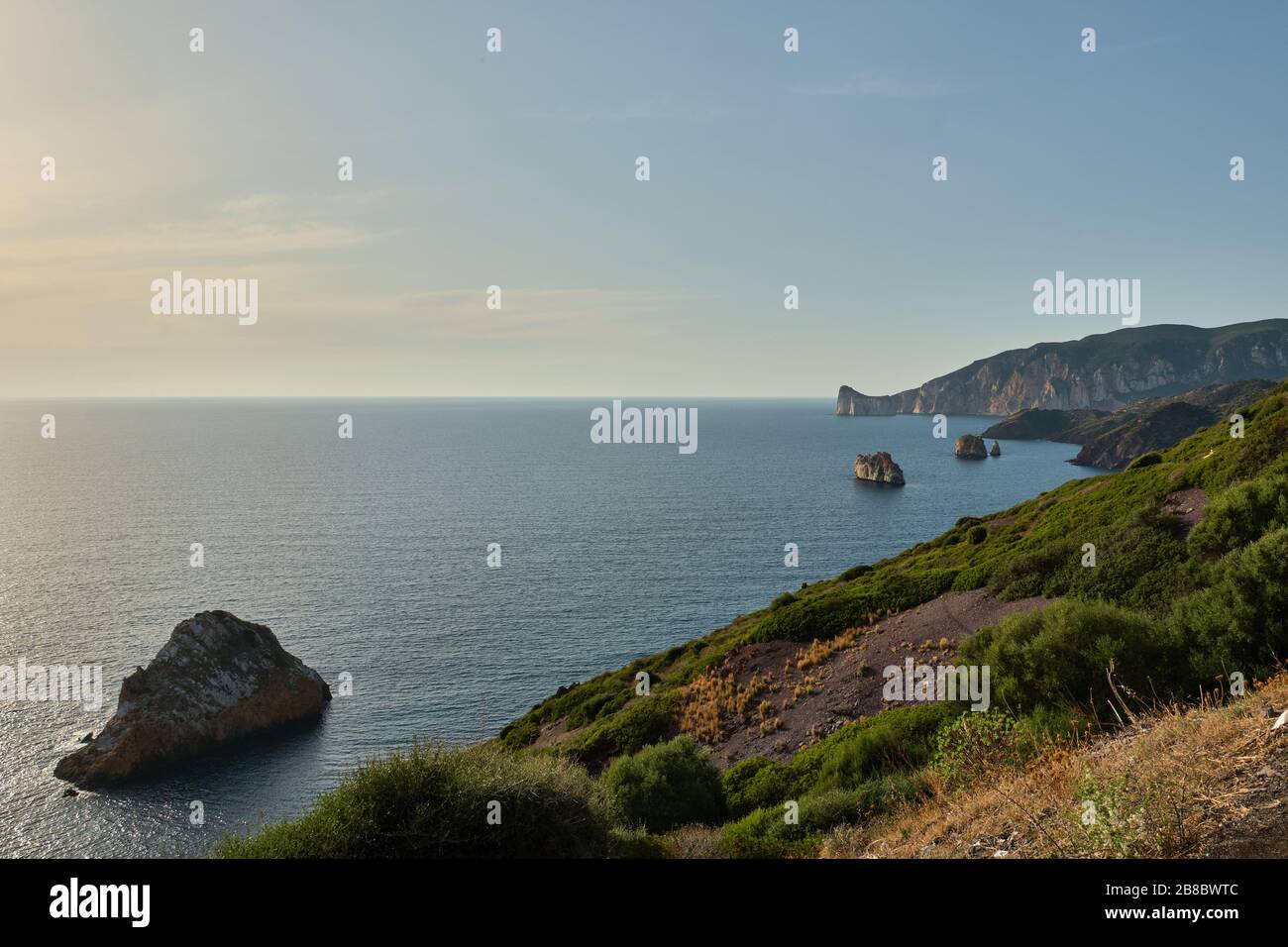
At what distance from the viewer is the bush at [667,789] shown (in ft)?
71.6

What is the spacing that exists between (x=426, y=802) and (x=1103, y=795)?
31.1ft

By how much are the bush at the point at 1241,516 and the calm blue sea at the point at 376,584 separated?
4611 cm

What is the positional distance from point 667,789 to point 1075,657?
1193cm

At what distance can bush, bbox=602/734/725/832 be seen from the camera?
21828mm

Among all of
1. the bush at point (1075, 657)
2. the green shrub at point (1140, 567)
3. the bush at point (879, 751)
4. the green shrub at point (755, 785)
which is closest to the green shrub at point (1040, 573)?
the green shrub at point (1140, 567)

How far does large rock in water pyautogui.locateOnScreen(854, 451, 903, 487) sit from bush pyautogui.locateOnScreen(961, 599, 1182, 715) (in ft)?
481

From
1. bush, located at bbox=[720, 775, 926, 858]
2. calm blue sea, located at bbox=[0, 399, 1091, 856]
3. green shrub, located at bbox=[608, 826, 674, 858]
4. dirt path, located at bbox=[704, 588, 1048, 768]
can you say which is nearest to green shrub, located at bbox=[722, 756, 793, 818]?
dirt path, located at bbox=[704, 588, 1048, 768]

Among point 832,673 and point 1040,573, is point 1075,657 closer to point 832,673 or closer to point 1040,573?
point 832,673

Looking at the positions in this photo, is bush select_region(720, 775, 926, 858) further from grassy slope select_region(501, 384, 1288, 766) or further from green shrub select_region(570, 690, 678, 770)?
green shrub select_region(570, 690, 678, 770)

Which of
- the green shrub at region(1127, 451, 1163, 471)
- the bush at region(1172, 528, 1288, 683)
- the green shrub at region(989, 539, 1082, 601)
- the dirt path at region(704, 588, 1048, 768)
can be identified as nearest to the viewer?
the bush at region(1172, 528, 1288, 683)

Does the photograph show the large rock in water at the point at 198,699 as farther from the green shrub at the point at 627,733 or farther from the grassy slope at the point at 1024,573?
the green shrub at the point at 627,733

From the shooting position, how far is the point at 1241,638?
56.1 feet

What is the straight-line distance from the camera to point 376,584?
89.5 m
